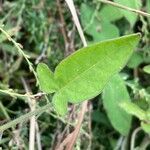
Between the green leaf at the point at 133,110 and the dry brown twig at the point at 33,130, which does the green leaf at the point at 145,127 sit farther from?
the dry brown twig at the point at 33,130

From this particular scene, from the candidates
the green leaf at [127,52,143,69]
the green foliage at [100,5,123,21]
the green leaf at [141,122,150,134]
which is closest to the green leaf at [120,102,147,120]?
the green leaf at [141,122,150,134]

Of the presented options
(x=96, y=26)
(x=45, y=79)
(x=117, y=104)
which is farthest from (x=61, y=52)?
(x=45, y=79)

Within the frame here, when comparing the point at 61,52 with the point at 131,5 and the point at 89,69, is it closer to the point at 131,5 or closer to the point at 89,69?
the point at 131,5

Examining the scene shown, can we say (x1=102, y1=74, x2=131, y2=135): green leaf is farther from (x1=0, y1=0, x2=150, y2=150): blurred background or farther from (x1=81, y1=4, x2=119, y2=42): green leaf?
(x1=81, y1=4, x2=119, y2=42): green leaf

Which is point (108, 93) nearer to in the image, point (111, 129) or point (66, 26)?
point (111, 129)

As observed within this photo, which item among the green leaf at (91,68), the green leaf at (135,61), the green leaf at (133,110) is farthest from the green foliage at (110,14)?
the green leaf at (91,68)

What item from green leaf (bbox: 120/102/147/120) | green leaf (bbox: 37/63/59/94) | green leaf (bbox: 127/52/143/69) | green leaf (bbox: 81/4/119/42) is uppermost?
green leaf (bbox: 37/63/59/94)
